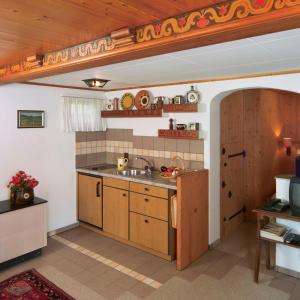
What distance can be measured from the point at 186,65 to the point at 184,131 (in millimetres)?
1175

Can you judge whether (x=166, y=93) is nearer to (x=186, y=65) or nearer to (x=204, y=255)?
(x=186, y=65)

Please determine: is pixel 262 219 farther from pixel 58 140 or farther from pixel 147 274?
pixel 58 140

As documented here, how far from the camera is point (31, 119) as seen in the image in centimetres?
389

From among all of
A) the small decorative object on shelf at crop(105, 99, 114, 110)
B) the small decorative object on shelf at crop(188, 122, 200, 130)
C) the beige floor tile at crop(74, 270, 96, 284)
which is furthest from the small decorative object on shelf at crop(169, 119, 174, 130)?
the beige floor tile at crop(74, 270, 96, 284)

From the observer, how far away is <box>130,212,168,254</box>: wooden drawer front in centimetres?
346

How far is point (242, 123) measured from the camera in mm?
4457

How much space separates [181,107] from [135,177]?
110 centimetres

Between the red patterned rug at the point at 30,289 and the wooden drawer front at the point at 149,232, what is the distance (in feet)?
3.88

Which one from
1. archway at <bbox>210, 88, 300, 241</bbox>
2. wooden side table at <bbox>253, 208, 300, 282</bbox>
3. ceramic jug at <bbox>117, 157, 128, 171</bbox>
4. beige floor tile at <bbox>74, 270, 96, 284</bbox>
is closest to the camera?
wooden side table at <bbox>253, 208, 300, 282</bbox>

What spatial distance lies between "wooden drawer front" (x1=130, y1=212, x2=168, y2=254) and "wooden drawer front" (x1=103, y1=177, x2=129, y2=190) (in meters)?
0.38

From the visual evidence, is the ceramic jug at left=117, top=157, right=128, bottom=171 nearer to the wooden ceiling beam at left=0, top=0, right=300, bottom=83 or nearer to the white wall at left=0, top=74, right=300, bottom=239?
the white wall at left=0, top=74, right=300, bottom=239

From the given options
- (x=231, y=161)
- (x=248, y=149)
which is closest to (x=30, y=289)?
(x=231, y=161)

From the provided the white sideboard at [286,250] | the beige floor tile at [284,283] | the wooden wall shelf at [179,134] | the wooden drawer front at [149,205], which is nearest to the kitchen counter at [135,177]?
the wooden drawer front at [149,205]

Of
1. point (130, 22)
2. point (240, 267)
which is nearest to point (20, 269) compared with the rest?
point (240, 267)
